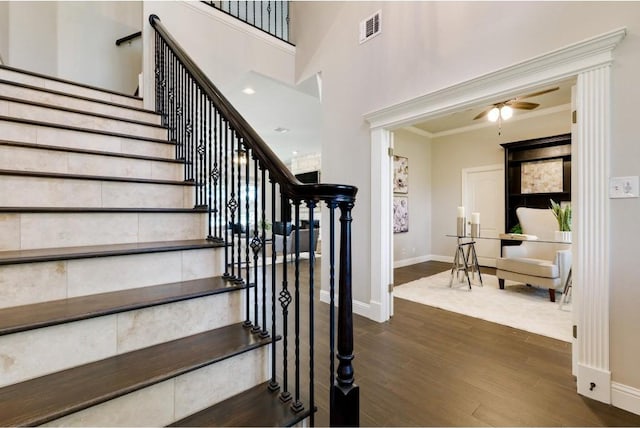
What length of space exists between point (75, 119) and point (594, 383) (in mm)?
4160

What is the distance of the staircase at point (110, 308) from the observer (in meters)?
0.98

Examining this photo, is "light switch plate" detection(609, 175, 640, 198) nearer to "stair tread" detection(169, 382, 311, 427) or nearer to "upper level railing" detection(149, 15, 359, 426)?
"upper level railing" detection(149, 15, 359, 426)

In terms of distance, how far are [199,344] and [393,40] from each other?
3125 mm

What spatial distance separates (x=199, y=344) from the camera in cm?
126

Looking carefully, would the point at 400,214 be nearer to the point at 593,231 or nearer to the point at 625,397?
the point at 593,231

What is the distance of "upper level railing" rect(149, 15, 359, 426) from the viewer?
3.53ft

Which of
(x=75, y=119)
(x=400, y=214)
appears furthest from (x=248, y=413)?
(x=400, y=214)

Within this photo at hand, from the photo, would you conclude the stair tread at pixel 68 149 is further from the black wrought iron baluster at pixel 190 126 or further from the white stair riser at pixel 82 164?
the black wrought iron baluster at pixel 190 126

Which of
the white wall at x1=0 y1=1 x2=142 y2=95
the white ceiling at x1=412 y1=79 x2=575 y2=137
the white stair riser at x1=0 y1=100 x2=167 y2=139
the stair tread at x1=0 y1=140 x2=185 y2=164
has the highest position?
the white wall at x1=0 y1=1 x2=142 y2=95

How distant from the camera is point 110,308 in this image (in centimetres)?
115

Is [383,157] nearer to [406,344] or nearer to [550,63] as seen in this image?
[550,63]

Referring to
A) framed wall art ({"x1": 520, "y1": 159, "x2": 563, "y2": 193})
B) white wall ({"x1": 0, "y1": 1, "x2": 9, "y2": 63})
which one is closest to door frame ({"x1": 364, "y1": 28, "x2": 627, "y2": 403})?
framed wall art ({"x1": 520, "y1": 159, "x2": 563, "y2": 193})

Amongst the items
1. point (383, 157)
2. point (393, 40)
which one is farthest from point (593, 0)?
point (383, 157)

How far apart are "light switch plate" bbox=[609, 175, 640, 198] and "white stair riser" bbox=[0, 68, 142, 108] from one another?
13.7 feet
